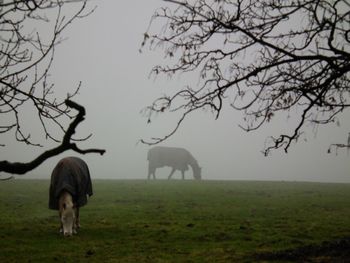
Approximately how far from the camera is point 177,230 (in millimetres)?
12867

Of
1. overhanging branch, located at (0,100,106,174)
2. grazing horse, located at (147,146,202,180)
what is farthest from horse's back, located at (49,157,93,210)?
grazing horse, located at (147,146,202,180)

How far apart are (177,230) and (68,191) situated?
3159 millimetres

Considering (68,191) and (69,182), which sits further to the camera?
(69,182)

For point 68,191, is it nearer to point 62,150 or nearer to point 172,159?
point 62,150

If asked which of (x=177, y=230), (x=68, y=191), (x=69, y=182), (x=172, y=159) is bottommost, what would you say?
(x=177, y=230)

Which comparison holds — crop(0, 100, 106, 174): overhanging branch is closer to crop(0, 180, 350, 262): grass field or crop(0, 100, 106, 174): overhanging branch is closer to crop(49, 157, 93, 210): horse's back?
crop(0, 180, 350, 262): grass field

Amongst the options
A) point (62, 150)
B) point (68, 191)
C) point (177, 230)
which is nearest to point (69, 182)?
point (68, 191)

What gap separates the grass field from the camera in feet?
31.8

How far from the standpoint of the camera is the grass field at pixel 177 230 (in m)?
9.69

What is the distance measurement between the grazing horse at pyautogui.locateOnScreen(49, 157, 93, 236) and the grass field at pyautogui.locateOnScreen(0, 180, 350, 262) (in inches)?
17.3

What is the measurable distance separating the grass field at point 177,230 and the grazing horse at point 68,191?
0.44m

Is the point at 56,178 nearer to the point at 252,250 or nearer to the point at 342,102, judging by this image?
the point at 252,250

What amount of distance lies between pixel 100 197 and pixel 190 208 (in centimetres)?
611

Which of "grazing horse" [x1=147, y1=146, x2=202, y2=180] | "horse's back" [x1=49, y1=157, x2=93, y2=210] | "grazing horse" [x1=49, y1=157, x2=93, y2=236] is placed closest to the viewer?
"grazing horse" [x1=49, y1=157, x2=93, y2=236]
